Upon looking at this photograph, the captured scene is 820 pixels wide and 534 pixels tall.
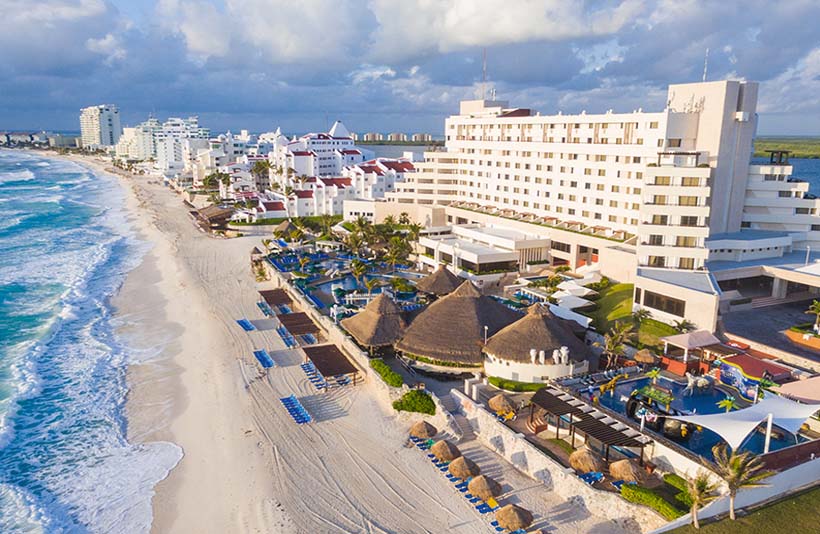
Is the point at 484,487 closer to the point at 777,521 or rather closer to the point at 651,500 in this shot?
the point at 651,500

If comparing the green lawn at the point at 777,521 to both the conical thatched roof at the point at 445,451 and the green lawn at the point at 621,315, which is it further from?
the green lawn at the point at 621,315

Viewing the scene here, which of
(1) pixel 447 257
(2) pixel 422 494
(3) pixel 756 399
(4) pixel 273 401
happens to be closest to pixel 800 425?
(3) pixel 756 399

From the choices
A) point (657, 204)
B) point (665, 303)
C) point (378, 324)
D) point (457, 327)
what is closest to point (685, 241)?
point (657, 204)

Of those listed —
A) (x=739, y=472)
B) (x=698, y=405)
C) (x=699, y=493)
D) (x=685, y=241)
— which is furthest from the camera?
(x=685, y=241)

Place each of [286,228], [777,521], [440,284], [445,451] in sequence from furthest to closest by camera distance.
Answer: [286,228] → [440,284] → [445,451] → [777,521]

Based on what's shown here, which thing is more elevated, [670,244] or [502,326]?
[670,244]

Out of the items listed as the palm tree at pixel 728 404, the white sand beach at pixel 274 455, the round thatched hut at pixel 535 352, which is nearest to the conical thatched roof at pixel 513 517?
the white sand beach at pixel 274 455

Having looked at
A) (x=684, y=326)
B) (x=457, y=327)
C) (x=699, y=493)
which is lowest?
(x=699, y=493)

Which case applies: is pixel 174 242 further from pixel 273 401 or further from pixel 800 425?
pixel 800 425
